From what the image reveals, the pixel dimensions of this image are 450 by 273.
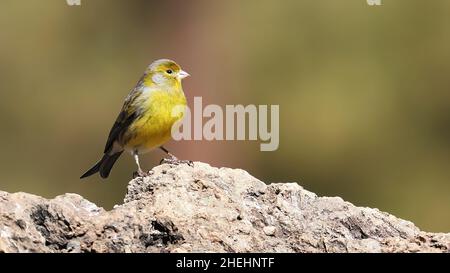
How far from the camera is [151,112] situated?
632 centimetres

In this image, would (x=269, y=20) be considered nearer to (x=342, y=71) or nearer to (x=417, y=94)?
(x=342, y=71)

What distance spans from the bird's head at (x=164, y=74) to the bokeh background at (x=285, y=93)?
384cm

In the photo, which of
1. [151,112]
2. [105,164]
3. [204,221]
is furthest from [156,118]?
[204,221]

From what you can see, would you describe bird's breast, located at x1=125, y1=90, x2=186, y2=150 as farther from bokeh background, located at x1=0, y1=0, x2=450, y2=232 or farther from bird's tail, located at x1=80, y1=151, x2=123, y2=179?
bokeh background, located at x1=0, y1=0, x2=450, y2=232

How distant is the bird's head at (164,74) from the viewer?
6.49m

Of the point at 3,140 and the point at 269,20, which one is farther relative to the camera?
the point at 269,20

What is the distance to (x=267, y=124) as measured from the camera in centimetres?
1112

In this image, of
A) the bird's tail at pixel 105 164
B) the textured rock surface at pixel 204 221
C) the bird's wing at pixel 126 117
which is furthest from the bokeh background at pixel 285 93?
the textured rock surface at pixel 204 221

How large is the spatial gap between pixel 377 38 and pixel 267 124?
5.67ft

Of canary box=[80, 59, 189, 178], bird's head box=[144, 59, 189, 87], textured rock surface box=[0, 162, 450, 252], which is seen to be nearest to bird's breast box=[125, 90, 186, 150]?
canary box=[80, 59, 189, 178]

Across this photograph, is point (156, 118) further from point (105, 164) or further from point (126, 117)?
point (105, 164)

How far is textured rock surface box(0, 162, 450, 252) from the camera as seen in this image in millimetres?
3803

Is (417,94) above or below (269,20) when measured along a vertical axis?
below

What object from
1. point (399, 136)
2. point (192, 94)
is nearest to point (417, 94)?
point (399, 136)
